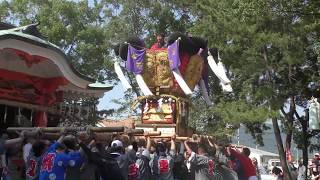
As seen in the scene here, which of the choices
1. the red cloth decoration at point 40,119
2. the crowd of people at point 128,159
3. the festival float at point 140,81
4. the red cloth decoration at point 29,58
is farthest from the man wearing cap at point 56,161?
the red cloth decoration at point 40,119

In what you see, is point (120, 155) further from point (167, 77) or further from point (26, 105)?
point (26, 105)

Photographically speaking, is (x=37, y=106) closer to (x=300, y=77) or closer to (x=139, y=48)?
(x=139, y=48)

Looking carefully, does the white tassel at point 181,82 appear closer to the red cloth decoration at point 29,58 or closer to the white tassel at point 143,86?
the white tassel at point 143,86

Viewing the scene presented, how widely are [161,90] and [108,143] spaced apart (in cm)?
508

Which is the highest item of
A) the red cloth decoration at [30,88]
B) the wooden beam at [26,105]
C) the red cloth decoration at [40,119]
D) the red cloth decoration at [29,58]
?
the red cloth decoration at [29,58]

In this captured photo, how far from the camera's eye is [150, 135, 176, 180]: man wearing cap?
9.75 meters

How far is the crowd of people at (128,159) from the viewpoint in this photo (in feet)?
23.0

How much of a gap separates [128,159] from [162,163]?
62.2 inches

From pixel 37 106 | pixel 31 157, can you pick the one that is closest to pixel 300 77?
pixel 37 106

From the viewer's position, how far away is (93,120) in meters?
23.3

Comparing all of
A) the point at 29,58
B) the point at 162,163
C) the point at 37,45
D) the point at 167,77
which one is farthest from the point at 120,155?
the point at 167,77

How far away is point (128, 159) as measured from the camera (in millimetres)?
8297

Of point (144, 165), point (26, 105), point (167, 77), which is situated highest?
point (167, 77)

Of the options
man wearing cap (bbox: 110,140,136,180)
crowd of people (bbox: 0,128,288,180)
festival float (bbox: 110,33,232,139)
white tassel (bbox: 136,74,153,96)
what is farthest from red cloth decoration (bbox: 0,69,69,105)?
man wearing cap (bbox: 110,140,136,180)
